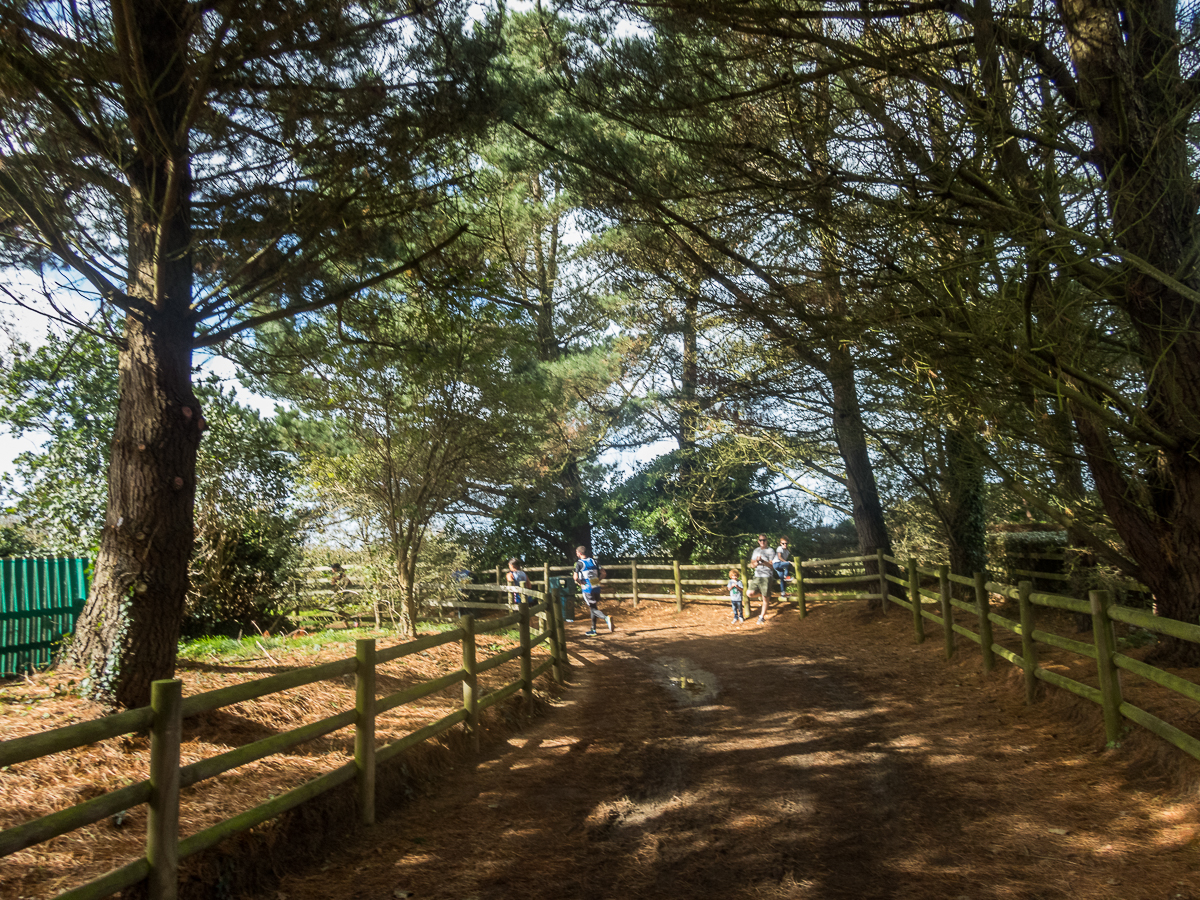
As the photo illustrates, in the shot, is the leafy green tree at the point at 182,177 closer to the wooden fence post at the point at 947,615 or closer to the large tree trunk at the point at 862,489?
the wooden fence post at the point at 947,615

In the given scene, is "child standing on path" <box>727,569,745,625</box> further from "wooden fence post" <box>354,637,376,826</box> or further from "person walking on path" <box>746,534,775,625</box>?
"wooden fence post" <box>354,637,376,826</box>

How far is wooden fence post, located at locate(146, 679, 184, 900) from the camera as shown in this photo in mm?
3557

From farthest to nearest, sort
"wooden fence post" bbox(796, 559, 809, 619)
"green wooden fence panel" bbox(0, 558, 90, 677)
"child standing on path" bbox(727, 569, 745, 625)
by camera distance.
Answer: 1. "child standing on path" bbox(727, 569, 745, 625)
2. "wooden fence post" bbox(796, 559, 809, 619)
3. "green wooden fence panel" bbox(0, 558, 90, 677)

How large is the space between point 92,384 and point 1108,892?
1833 cm

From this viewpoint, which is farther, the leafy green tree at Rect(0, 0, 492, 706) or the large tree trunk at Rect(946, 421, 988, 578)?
the large tree trunk at Rect(946, 421, 988, 578)

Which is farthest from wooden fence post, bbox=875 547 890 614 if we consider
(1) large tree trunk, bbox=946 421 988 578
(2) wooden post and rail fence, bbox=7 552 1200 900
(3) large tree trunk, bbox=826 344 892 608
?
(2) wooden post and rail fence, bbox=7 552 1200 900

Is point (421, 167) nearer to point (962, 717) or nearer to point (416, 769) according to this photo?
point (416, 769)

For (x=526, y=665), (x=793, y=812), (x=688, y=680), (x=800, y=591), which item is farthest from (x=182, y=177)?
(x=800, y=591)

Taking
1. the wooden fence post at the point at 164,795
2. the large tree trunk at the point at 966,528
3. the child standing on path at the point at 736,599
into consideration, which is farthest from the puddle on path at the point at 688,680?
the wooden fence post at the point at 164,795

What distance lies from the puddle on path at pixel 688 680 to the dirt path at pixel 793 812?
0.29 meters

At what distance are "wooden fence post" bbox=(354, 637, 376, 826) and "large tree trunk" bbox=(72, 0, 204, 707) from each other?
150 cm

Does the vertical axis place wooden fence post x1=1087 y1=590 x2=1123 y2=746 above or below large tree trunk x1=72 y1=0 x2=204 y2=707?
below

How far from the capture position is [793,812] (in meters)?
5.03

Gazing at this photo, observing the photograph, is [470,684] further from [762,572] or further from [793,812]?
[762,572]
